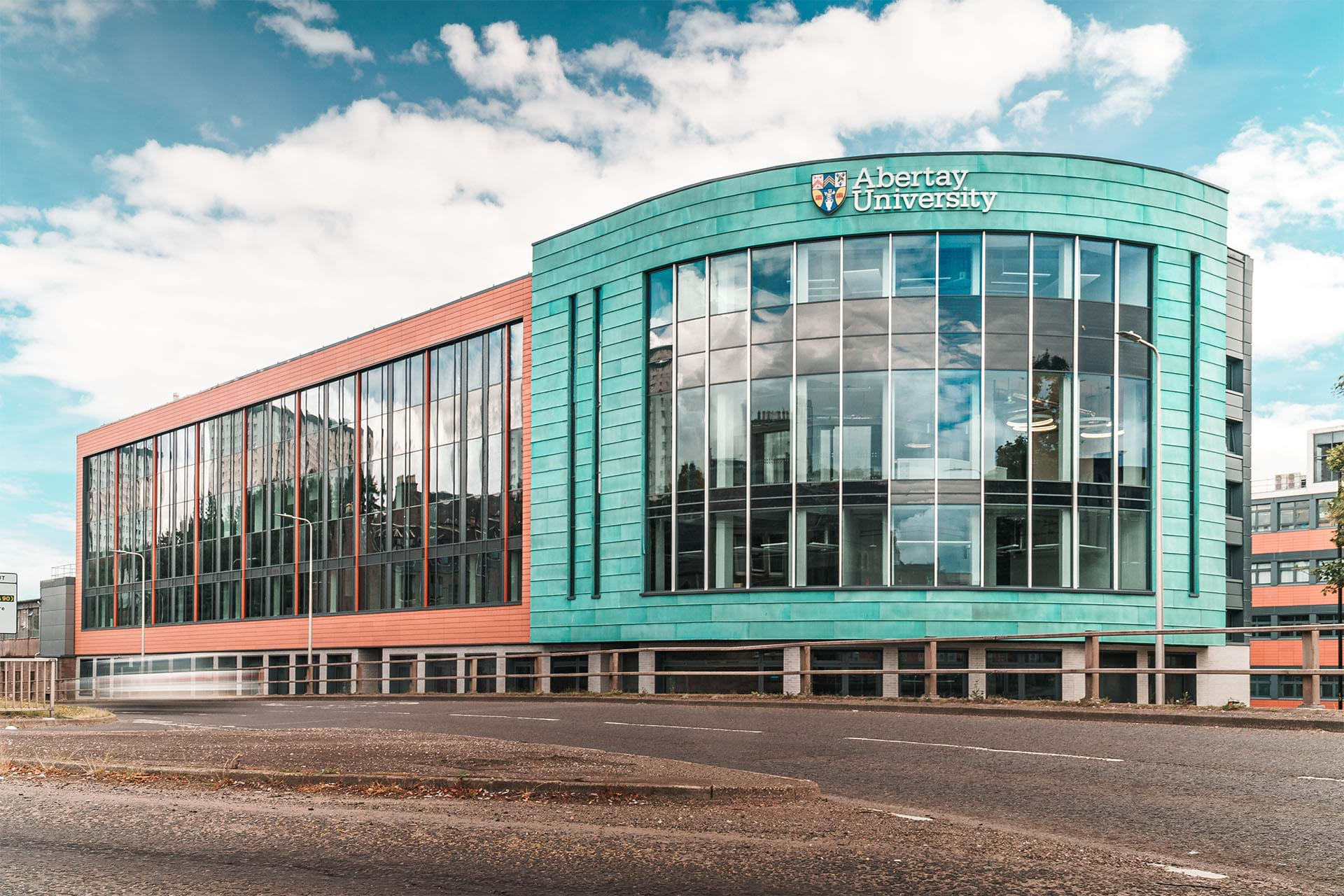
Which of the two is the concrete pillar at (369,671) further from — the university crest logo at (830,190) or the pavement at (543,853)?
the pavement at (543,853)

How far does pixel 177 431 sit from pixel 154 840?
212 ft

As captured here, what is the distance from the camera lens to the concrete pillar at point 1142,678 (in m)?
35.5

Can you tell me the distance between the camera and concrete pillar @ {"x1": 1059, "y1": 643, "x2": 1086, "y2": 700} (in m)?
34.1

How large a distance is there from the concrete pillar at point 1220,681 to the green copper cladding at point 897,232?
0.62m

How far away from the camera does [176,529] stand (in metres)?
67.1

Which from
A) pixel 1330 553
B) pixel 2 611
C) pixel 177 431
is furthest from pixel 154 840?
pixel 1330 553

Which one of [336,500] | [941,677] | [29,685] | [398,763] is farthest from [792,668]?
[336,500]

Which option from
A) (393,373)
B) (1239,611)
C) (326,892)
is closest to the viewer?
(326,892)

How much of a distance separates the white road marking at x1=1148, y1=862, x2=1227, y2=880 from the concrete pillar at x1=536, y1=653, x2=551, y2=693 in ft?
99.5

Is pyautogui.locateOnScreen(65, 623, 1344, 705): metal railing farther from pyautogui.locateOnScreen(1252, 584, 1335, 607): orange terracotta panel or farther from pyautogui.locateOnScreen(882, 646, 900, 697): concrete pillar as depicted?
pyautogui.locateOnScreen(1252, 584, 1335, 607): orange terracotta panel

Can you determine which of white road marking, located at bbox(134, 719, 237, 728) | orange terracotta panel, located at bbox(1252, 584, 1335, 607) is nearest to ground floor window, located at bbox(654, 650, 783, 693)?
white road marking, located at bbox(134, 719, 237, 728)

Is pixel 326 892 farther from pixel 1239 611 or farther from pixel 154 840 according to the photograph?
pixel 1239 611

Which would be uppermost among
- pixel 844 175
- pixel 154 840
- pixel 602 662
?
pixel 844 175

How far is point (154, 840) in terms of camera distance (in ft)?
27.1
